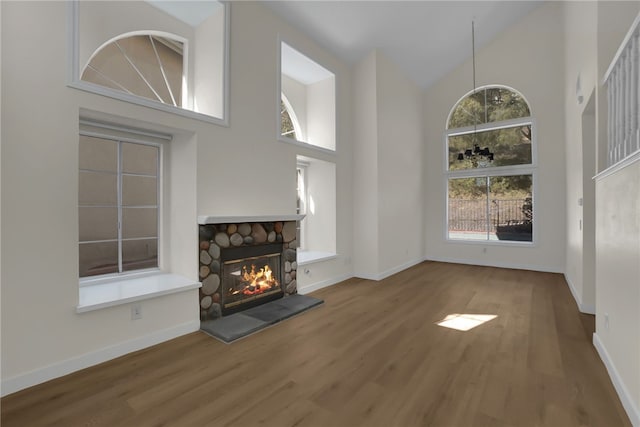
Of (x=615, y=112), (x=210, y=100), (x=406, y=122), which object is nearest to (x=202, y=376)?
(x=210, y=100)

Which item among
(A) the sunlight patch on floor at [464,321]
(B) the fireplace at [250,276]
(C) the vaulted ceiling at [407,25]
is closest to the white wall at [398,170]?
(C) the vaulted ceiling at [407,25]

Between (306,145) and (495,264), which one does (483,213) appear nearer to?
(495,264)

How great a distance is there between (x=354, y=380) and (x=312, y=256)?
261 centimetres

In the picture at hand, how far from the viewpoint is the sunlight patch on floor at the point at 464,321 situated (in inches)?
120

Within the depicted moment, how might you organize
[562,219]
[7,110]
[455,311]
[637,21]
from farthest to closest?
[562,219] < [455,311] < [7,110] < [637,21]

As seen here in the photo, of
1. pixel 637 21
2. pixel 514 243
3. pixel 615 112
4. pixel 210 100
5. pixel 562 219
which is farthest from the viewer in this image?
pixel 514 243

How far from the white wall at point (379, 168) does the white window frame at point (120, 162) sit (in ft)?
10.4

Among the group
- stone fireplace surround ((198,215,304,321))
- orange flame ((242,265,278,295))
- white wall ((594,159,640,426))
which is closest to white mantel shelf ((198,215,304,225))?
stone fireplace surround ((198,215,304,321))

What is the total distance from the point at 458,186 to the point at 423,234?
4.42 feet

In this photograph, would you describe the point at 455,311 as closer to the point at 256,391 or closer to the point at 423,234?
the point at 256,391

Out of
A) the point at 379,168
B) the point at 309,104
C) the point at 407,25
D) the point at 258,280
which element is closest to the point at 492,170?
the point at 379,168

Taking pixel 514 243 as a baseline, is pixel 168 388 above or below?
below

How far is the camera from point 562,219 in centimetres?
555

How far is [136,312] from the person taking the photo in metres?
2.50
